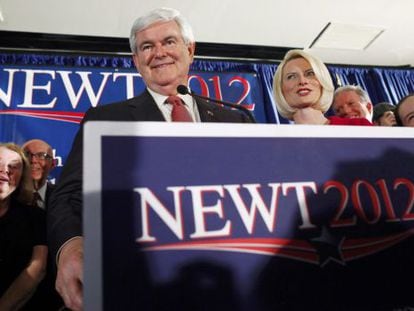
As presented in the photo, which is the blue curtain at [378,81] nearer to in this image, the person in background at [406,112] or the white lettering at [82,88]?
the white lettering at [82,88]

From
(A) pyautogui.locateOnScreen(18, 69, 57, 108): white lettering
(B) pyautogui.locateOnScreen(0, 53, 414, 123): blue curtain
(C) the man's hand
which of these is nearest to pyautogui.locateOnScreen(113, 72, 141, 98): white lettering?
(B) pyautogui.locateOnScreen(0, 53, 414, 123): blue curtain

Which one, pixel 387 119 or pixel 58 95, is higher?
pixel 58 95

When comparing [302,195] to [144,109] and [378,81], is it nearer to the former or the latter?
[144,109]

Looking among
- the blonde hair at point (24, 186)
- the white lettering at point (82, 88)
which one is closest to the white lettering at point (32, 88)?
the white lettering at point (82, 88)

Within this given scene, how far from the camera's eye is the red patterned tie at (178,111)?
828 mm

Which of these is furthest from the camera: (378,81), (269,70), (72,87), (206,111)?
(378,81)

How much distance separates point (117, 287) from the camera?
0.34 m

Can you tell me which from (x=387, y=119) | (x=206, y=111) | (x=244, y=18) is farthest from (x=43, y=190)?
(x=244, y=18)

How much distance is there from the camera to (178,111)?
0.85 m

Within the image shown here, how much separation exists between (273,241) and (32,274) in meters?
1.04

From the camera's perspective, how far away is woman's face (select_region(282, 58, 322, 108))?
103 cm

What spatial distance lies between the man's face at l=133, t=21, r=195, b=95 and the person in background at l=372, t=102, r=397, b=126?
1217mm

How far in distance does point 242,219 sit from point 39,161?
1.83m

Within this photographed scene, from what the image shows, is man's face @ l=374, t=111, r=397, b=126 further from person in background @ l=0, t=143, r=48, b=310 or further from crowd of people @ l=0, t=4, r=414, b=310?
person in background @ l=0, t=143, r=48, b=310
